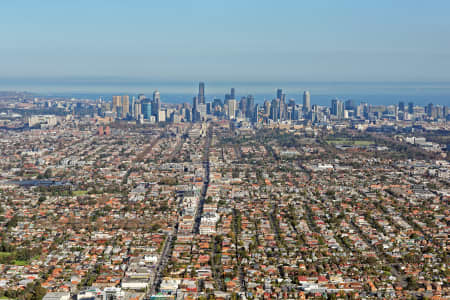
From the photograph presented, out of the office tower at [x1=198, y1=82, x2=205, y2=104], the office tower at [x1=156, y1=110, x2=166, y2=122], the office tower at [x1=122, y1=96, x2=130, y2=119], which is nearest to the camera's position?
the office tower at [x1=156, y1=110, x2=166, y2=122]

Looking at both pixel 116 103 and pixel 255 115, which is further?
pixel 116 103

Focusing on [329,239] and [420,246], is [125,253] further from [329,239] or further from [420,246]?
[420,246]

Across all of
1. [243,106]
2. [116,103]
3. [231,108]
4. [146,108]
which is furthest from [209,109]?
[116,103]

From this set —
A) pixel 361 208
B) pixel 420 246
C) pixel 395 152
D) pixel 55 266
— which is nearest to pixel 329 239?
pixel 420 246

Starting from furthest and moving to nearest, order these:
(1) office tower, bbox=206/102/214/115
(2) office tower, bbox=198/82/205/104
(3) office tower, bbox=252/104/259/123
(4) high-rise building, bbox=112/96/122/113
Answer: (2) office tower, bbox=198/82/205/104
(1) office tower, bbox=206/102/214/115
(4) high-rise building, bbox=112/96/122/113
(3) office tower, bbox=252/104/259/123

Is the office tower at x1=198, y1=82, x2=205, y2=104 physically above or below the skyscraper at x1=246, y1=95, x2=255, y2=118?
above

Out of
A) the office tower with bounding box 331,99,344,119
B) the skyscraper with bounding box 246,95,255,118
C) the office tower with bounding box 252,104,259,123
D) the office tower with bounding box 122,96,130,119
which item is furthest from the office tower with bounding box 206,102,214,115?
the office tower with bounding box 331,99,344,119

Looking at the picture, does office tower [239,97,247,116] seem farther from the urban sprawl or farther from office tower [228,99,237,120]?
the urban sprawl

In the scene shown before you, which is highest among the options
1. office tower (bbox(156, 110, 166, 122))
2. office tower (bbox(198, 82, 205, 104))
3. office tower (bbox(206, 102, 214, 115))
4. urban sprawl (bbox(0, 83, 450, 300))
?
office tower (bbox(198, 82, 205, 104))

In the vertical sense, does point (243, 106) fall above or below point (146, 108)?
above

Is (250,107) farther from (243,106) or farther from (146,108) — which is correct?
(146,108)

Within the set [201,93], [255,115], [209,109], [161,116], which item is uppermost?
[201,93]
